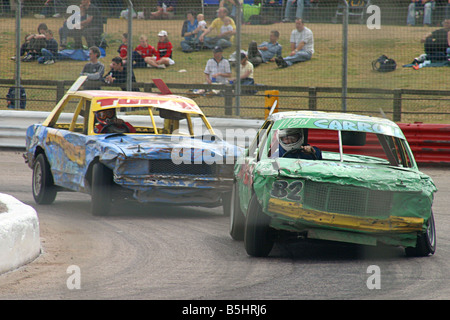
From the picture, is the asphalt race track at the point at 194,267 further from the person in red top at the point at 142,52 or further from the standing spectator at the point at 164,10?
the person in red top at the point at 142,52

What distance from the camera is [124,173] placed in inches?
340

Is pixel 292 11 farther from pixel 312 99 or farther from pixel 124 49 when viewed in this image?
pixel 124 49

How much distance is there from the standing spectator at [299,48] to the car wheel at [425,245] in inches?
457

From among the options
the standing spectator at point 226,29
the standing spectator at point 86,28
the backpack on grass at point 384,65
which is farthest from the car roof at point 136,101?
the backpack on grass at point 384,65

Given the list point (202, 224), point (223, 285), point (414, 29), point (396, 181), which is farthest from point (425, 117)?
point (223, 285)

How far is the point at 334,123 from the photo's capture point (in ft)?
24.2

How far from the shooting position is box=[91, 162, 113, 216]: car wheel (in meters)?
8.74

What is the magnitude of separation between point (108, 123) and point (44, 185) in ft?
3.79

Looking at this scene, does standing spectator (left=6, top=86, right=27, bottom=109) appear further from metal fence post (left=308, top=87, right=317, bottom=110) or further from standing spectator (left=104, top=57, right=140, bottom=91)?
metal fence post (left=308, top=87, right=317, bottom=110)

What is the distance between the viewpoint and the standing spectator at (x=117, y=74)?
1699 cm

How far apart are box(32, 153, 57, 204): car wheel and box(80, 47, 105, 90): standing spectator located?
7.55m

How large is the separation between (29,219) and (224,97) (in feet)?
37.5

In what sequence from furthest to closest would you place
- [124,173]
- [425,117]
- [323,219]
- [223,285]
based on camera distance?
[425,117] → [124,173] → [323,219] → [223,285]
